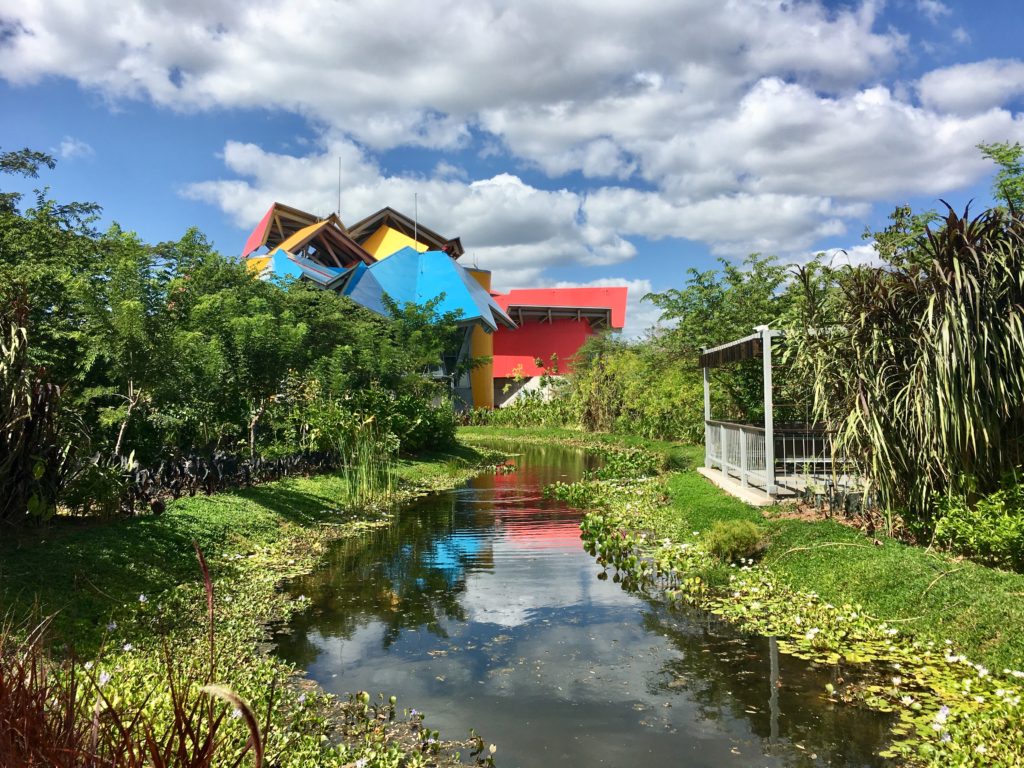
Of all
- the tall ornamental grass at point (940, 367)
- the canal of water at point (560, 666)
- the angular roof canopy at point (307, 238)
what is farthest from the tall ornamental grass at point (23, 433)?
the angular roof canopy at point (307, 238)

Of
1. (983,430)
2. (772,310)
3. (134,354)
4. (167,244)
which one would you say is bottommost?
(983,430)

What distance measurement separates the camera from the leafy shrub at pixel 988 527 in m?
6.29

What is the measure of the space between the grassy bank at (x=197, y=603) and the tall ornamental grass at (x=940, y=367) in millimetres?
5597

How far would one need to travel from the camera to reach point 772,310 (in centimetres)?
1800

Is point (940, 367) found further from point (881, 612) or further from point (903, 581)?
point (881, 612)

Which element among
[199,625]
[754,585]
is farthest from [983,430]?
[199,625]

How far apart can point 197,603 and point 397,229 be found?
35025 mm

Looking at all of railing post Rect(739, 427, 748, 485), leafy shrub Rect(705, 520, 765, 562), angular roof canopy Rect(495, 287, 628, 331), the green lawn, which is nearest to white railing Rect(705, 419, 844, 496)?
railing post Rect(739, 427, 748, 485)

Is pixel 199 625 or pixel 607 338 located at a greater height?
pixel 607 338

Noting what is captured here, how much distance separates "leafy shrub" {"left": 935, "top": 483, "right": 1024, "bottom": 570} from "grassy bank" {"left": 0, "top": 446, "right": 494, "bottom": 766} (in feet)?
16.8

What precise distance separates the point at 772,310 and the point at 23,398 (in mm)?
15600

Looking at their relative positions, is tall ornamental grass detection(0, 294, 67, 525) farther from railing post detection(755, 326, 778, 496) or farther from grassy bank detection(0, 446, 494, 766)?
railing post detection(755, 326, 778, 496)

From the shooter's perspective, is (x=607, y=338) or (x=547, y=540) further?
(x=607, y=338)

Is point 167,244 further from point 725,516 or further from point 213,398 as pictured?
point 725,516
